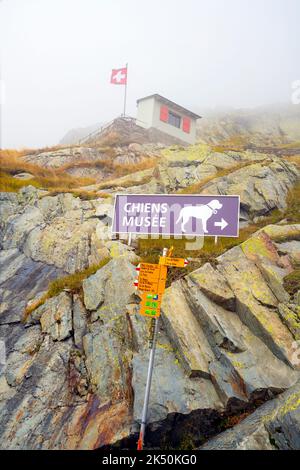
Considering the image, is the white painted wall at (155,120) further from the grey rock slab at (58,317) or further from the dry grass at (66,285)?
the grey rock slab at (58,317)

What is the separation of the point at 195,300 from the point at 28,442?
7216mm

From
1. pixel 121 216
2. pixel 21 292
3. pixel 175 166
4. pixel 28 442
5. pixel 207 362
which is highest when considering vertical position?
pixel 175 166

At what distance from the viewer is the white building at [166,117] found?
46500 mm

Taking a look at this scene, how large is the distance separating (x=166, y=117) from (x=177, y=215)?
34.0 metres

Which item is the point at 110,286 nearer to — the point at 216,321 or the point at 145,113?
the point at 216,321

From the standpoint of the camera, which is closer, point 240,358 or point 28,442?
point 28,442

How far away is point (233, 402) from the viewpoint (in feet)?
34.1

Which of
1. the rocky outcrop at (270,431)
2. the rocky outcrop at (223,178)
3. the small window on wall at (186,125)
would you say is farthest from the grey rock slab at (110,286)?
the small window on wall at (186,125)

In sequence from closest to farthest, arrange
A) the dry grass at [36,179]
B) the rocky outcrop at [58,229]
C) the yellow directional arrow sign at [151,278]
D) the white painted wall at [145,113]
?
the yellow directional arrow sign at [151,278]
the rocky outcrop at [58,229]
the dry grass at [36,179]
the white painted wall at [145,113]

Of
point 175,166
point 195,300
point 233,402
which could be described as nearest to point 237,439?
point 233,402

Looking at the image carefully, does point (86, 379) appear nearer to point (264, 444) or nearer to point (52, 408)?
point (52, 408)

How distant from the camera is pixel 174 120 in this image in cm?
4875

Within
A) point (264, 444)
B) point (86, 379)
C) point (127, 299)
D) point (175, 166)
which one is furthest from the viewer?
point (175, 166)

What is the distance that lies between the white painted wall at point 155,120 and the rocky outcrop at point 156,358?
115ft
